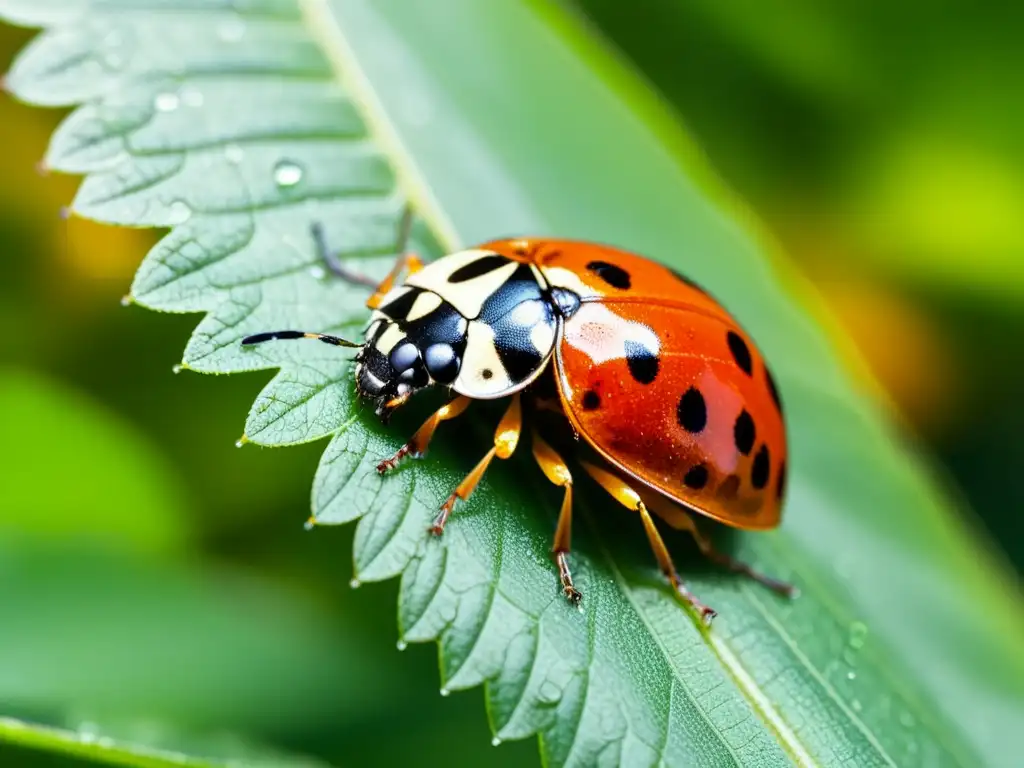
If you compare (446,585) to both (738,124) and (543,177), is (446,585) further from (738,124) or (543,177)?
(738,124)

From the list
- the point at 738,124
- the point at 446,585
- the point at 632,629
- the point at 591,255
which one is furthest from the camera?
the point at 738,124

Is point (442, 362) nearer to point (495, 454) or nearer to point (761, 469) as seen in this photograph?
point (495, 454)

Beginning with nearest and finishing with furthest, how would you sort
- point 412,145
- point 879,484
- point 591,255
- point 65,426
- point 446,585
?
1. point 446,585
2. point 591,255
3. point 412,145
4. point 65,426
5. point 879,484

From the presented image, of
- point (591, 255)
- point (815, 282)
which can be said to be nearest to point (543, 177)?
point (591, 255)

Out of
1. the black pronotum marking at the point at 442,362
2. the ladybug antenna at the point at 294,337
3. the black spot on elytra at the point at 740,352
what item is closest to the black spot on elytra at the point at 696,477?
the black spot on elytra at the point at 740,352

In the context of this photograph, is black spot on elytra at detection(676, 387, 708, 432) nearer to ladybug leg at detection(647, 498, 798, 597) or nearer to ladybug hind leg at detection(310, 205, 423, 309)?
ladybug leg at detection(647, 498, 798, 597)

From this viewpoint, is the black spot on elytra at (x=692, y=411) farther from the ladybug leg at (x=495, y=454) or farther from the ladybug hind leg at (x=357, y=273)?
the ladybug hind leg at (x=357, y=273)

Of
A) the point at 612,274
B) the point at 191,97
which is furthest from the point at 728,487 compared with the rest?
the point at 191,97

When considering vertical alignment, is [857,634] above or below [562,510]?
below

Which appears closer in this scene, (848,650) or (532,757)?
(848,650)
